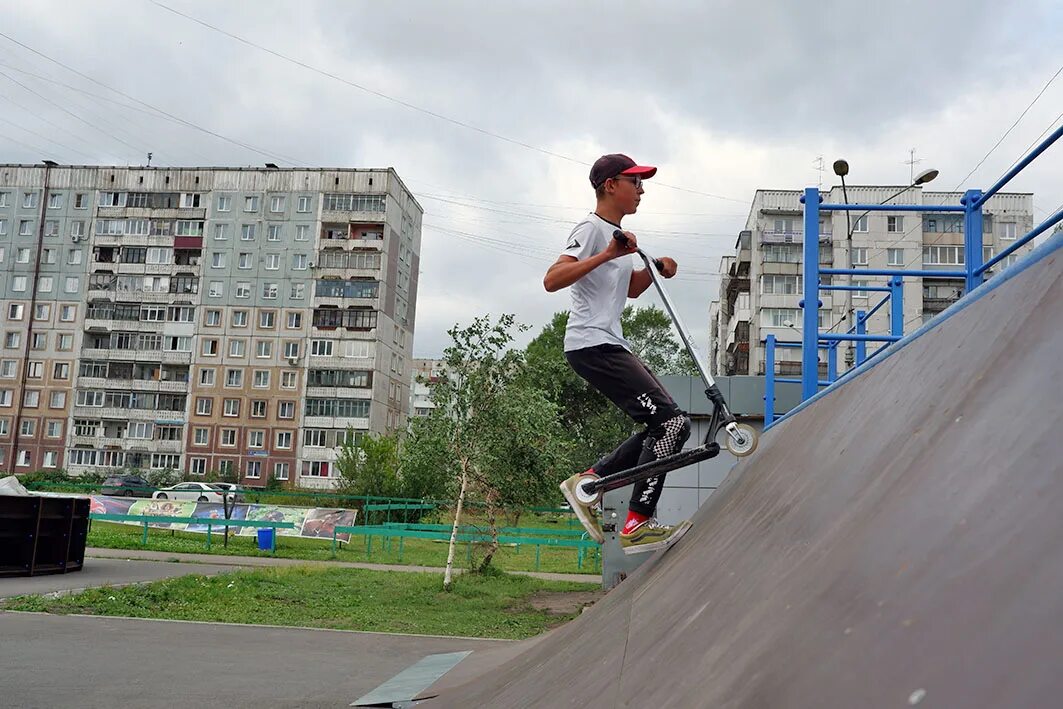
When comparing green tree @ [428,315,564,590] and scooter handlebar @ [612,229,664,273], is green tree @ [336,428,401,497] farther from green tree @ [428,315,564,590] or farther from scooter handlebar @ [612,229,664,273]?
scooter handlebar @ [612,229,664,273]

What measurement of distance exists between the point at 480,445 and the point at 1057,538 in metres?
15.6

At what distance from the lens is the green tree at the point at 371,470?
4481 cm

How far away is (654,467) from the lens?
3.86m

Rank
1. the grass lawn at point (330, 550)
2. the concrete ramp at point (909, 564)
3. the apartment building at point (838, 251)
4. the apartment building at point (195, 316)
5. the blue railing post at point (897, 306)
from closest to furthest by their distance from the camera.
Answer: the concrete ramp at point (909, 564) < the blue railing post at point (897, 306) < the grass lawn at point (330, 550) < the apartment building at point (838, 251) < the apartment building at point (195, 316)

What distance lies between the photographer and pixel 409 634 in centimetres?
968

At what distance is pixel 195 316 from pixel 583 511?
235 feet

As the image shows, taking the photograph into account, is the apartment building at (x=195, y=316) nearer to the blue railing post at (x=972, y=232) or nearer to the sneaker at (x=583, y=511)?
the blue railing post at (x=972, y=232)

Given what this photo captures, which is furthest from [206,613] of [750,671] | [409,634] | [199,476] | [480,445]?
[199,476]

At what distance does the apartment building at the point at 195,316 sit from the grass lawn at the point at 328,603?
53812 mm

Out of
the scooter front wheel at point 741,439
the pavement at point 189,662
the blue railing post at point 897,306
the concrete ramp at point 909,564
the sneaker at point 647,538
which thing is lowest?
the pavement at point 189,662

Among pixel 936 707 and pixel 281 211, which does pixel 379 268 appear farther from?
pixel 936 707

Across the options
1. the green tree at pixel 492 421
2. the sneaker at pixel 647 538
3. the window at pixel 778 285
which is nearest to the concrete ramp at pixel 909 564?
the sneaker at pixel 647 538

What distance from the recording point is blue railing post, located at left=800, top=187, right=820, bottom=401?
613 centimetres

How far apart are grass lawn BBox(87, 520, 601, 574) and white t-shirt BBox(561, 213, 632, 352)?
14819 mm
